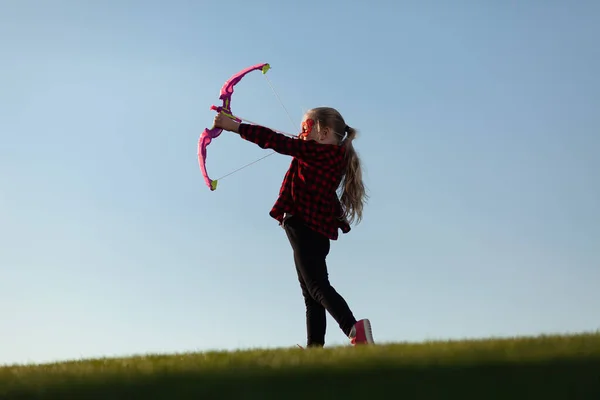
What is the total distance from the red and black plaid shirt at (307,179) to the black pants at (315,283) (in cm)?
9

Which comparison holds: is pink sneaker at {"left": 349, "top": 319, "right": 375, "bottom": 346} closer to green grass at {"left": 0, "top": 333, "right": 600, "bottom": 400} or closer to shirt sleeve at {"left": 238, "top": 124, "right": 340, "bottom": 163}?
shirt sleeve at {"left": 238, "top": 124, "right": 340, "bottom": 163}

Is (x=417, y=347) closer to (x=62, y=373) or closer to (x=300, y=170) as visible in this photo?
(x=62, y=373)

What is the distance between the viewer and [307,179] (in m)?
7.02

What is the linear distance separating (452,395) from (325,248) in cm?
335

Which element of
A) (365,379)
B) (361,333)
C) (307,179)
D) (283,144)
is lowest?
(365,379)

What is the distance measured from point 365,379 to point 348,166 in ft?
12.2

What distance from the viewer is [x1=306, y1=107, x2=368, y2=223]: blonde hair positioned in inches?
290

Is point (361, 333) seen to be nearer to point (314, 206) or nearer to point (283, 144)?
point (314, 206)

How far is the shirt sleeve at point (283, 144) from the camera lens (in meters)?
6.88

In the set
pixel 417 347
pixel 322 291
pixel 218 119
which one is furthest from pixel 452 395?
pixel 218 119

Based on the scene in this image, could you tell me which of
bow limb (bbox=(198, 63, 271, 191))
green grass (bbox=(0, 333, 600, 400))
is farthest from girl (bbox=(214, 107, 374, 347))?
green grass (bbox=(0, 333, 600, 400))

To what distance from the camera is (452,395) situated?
3697mm

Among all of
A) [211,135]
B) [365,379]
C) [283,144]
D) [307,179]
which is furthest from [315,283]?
[365,379]

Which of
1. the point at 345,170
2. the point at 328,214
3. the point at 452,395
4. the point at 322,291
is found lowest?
the point at 452,395
